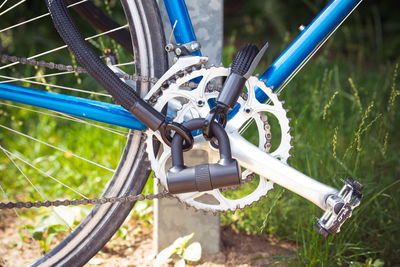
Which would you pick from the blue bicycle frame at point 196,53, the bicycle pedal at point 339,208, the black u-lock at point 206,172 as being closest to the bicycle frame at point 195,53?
the blue bicycle frame at point 196,53

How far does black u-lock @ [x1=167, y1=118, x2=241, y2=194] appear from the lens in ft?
4.02

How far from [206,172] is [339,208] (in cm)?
36

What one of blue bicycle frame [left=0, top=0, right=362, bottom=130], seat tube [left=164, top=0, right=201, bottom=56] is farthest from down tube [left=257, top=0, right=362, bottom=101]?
seat tube [left=164, top=0, right=201, bottom=56]

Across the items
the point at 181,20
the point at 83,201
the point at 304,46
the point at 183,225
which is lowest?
the point at 183,225

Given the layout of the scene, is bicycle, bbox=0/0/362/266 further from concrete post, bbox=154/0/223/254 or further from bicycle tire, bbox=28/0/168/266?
concrete post, bbox=154/0/223/254

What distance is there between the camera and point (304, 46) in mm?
1389

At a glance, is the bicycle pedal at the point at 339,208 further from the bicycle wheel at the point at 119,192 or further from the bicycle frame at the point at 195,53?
the bicycle wheel at the point at 119,192

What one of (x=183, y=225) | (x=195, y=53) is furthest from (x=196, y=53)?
(x=183, y=225)

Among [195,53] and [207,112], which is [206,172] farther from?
[195,53]

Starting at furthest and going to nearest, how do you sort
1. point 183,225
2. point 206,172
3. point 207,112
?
point 183,225
point 207,112
point 206,172

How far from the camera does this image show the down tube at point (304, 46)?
1.38 metres

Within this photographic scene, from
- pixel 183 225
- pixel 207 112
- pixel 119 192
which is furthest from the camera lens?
pixel 183 225

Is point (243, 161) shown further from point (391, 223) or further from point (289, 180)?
point (391, 223)

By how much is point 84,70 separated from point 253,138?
1.05m
